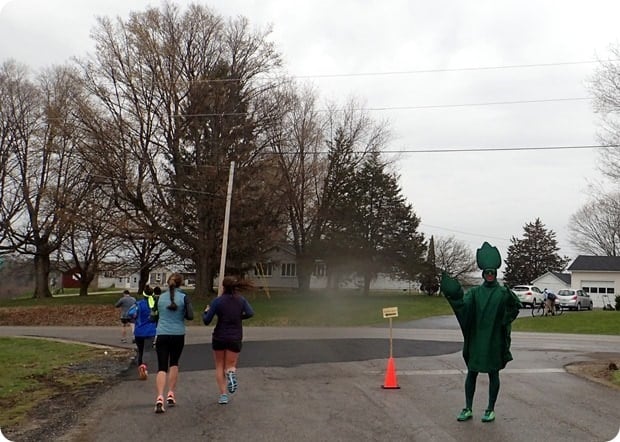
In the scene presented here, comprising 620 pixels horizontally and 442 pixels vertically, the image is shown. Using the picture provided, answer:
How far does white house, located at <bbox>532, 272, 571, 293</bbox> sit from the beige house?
9.33 m

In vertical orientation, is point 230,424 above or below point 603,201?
below

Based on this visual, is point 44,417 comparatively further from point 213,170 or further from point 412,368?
point 213,170

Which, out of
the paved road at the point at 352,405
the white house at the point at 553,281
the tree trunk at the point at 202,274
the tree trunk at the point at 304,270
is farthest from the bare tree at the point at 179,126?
the white house at the point at 553,281

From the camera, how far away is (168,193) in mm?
36562

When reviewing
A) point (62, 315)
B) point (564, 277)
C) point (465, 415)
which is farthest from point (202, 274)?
point (564, 277)

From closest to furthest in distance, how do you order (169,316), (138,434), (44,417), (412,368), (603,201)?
(138,434)
(44,417)
(169,316)
(412,368)
(603,201)

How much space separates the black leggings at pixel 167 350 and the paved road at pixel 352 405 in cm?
58

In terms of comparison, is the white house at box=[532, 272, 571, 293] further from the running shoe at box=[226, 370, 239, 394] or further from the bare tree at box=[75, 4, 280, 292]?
the running shoe at box=[226, 370, 239, 394]

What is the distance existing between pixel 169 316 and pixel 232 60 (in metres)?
30.8

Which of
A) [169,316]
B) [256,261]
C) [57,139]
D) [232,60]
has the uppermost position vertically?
[232,60]

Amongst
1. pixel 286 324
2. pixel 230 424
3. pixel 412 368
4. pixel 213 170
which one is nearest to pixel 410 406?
pixel 230 424

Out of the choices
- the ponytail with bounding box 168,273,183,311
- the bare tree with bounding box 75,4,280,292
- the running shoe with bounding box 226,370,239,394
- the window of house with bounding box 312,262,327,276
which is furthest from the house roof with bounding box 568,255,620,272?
the ponytail with bounding box 168,273,183,311

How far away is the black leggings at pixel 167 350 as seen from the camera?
887cm

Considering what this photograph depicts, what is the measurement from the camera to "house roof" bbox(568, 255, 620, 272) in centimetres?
5956
